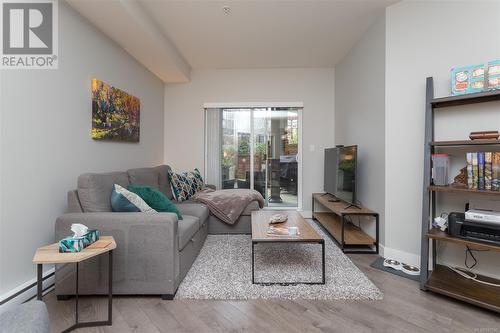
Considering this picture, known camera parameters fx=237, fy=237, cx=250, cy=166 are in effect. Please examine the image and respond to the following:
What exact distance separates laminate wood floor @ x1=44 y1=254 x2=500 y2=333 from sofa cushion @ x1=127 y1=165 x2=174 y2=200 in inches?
50.8

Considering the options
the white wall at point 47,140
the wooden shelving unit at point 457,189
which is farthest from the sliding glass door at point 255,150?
the wooden shelving unit at point 457,189

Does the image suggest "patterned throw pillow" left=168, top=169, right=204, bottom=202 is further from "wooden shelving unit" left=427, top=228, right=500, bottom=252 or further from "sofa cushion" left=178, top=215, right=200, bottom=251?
"wooden shelving unit" left=427, top=228, right=500, bottom=252

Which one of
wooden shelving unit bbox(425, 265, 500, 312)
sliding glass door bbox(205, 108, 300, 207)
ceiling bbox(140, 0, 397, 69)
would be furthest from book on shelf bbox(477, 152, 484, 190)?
sliding glass door bbox(205, 108, 300, 207)

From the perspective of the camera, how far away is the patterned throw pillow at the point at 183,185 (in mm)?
3402

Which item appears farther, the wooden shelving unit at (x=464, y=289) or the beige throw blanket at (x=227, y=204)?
the beige throw blanket at (x=227, y=204)

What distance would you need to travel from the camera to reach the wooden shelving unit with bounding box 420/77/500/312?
5.58 ft

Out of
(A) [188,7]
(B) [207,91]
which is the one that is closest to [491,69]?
(A) [188,7]

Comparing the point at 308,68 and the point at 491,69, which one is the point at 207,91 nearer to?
the point at 308,68

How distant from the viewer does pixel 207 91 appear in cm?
442

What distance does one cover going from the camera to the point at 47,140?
6.52 ft

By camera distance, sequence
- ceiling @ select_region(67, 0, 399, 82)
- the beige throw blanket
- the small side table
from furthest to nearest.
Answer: the beige throw blanket < ceiling @ select_region(67, 0, 399, 82) < the small side table

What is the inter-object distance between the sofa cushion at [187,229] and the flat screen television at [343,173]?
1915mm

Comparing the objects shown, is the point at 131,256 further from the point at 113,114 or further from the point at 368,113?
the point at 368,113

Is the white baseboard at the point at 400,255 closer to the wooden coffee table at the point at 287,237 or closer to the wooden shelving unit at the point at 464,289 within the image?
Result: the wooden shelving unit at the point at 464,289
